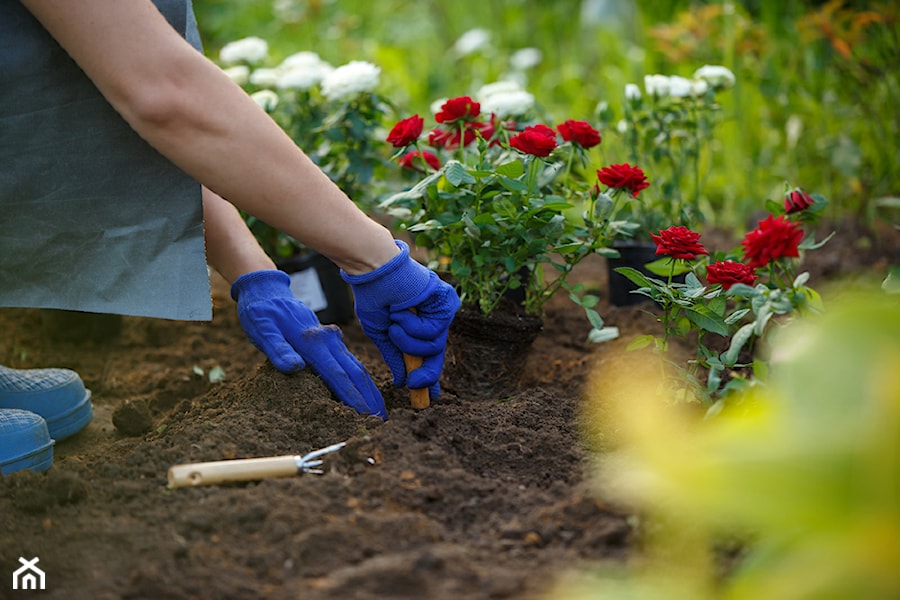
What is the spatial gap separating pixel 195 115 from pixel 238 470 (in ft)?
1.77

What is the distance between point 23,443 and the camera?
170 cm

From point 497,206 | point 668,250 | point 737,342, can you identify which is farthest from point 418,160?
point 737,342

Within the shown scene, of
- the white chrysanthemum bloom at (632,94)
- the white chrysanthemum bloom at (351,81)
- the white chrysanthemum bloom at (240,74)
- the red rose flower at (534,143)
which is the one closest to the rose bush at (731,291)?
the red rose flower at (534,143)

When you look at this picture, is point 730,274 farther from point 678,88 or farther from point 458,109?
point 678,88

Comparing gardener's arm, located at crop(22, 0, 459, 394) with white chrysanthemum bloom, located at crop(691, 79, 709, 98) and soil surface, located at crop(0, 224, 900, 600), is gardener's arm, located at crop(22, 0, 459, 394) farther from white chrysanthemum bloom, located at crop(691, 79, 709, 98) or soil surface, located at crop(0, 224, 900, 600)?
white chrysanthemum bloom, located at crop(691, 79, 709, 98)

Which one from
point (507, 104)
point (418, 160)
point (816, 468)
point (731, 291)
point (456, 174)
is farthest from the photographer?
point (507, 104)

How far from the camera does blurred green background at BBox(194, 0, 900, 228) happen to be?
3.18 metres

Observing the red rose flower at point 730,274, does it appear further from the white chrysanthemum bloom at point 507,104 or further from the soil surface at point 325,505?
the white chrysanthemum bloom at point 507,104

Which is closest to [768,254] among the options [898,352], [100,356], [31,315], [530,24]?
[898,352]

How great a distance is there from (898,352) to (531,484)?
72 centimetres

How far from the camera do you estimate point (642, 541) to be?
1.19 m

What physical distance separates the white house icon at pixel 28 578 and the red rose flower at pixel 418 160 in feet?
3.62

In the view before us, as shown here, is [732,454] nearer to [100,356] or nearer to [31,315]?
[100,356]

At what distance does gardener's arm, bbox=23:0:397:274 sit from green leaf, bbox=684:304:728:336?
635 millimetres
